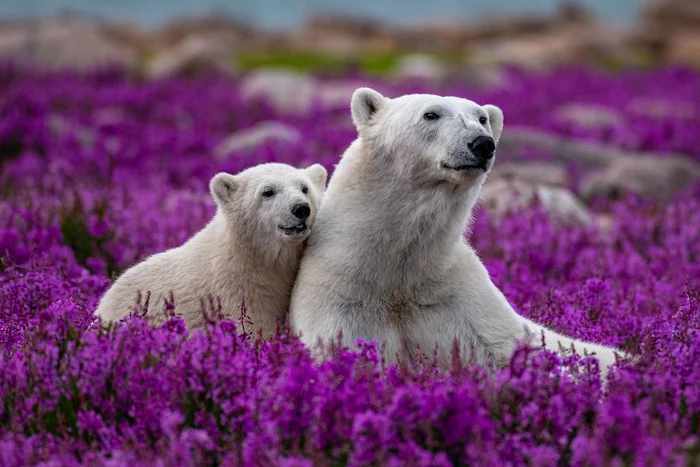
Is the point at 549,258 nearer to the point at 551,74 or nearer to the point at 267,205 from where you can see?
the point at 267,205

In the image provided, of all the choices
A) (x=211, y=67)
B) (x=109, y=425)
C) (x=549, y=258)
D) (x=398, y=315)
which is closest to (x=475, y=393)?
(x=398, y=315)

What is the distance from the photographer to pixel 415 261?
4871 millimetres

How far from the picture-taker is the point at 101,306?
220 inches

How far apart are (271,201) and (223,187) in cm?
44

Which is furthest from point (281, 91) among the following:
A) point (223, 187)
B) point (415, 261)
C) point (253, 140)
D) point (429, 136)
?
point (415, 261)

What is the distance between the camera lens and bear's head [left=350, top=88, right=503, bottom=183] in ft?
15.5

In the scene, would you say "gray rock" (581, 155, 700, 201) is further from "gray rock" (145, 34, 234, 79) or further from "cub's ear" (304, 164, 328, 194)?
"gray rock" (145, 34, 234, 79)

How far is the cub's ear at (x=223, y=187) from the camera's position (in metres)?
5.75

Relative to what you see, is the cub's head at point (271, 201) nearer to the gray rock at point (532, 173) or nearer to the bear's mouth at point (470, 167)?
the bear's mouth at point (470, 167)

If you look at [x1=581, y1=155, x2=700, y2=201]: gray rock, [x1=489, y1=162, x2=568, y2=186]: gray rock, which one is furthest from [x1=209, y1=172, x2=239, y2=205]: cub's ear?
[x1=581, y1=155, x2=700, y2=201]: gray rock

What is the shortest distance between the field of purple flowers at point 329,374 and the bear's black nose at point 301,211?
775mm

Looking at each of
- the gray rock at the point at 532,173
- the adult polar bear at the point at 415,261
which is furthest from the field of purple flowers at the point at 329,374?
the gray rock at the point at 532,173

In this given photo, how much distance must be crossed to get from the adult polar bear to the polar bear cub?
11.2 inches

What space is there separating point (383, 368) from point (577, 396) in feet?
3.22
